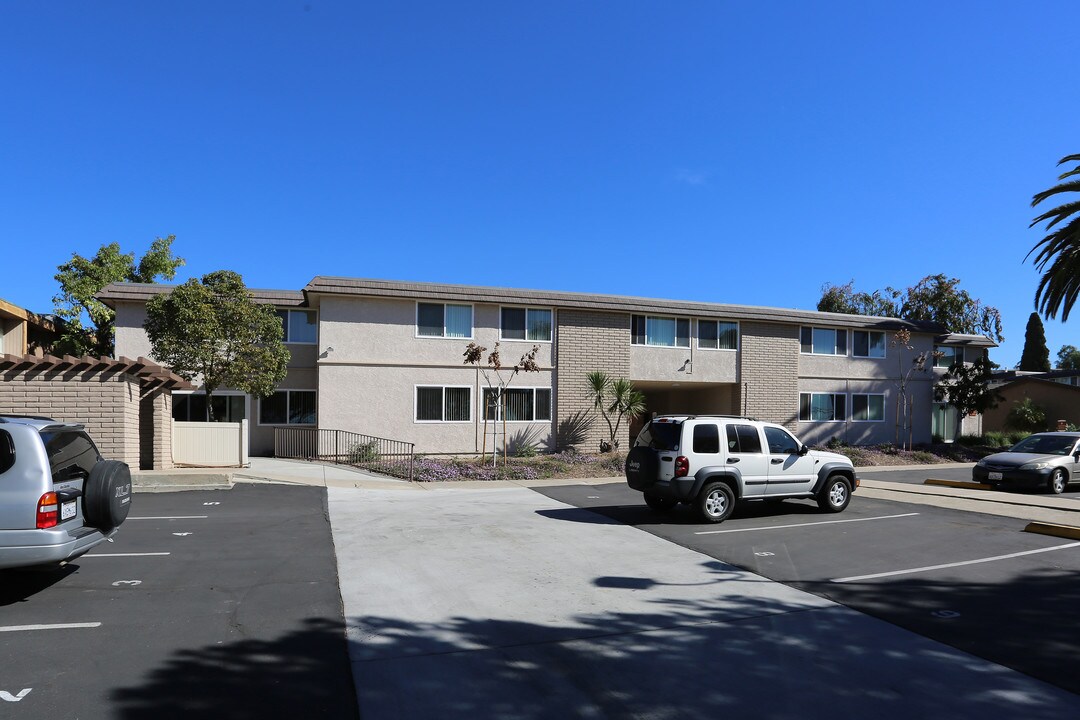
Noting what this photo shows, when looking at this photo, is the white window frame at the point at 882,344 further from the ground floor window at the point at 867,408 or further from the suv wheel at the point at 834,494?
the suv wheel at the point at 834,494

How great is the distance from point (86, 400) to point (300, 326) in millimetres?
10108

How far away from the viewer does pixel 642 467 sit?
11.4m

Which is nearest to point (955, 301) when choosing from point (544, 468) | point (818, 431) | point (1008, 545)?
point (818, 431)

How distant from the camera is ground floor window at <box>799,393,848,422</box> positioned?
28.5m

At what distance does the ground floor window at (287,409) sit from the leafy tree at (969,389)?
2710cm

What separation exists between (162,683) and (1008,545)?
10.4 metres

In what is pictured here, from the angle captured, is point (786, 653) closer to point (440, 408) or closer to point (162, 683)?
point (162, 683)

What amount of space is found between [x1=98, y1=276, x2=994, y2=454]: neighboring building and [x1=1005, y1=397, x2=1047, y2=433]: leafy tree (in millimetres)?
9582

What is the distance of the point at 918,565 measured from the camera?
8.35 m

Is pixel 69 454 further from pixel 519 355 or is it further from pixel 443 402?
pixel 519 355

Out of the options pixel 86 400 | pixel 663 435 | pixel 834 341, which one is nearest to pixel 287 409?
pixel 86 400

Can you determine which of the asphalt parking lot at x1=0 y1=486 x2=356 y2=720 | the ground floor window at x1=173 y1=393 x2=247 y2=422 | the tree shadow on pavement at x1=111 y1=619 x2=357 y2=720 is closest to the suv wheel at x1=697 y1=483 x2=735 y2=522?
the asphalt parking lot at x1=0 y1=486 x2=356 y2=720

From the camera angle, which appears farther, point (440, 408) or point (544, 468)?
point (440, 408)

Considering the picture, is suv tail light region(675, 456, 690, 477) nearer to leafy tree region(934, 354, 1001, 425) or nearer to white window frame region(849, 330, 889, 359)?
white window frame region(849, 330, 889, 359)
